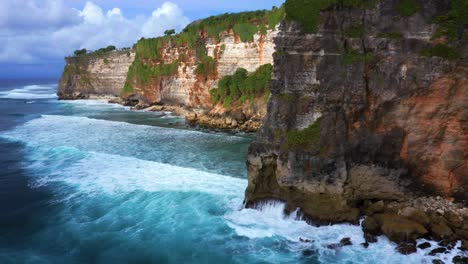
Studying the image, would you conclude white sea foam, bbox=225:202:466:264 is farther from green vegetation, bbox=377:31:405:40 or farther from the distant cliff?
the distant cliff

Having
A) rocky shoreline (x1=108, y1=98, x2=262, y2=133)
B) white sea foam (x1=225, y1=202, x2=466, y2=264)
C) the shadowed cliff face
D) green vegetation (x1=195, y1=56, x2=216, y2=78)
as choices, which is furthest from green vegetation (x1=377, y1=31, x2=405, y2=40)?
green vegetation (x1=195, y1=56, x2=216, y2=78)

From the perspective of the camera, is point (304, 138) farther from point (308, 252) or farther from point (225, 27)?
point (225, 27)

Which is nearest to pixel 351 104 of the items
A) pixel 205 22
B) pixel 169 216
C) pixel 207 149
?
pixel 169 216

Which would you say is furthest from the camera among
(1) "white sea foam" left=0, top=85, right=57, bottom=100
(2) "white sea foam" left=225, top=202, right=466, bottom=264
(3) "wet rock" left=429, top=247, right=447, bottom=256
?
(1) "white sea foam" left=0, top=85, right=57, bottom=100

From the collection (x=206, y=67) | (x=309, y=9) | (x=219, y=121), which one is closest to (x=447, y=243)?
(x=309, y=9)

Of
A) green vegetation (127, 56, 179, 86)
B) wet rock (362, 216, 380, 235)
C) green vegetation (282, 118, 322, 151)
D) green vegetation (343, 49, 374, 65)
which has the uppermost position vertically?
green vegetation (127, 56, 179, 86)
